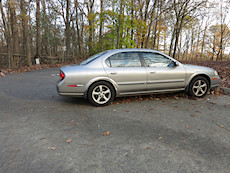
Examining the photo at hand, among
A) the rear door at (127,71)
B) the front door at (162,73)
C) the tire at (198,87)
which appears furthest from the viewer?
the tire at (198,87)

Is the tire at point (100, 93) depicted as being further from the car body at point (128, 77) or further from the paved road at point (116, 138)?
the paved road at point (116, 138)

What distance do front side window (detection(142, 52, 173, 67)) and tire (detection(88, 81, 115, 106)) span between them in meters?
1.42

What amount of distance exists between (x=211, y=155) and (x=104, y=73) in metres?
2.99

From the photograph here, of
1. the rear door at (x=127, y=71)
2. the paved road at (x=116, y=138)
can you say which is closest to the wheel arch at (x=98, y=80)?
the rear door at (x=127, y=71)

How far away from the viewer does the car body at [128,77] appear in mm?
4215

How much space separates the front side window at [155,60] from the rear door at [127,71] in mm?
251

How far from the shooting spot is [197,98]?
5.12 m

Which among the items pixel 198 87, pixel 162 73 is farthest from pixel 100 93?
pixel 198 87

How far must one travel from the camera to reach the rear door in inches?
173

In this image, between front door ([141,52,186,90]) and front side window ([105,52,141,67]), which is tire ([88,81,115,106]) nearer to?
front side window ([105,52,141,67])

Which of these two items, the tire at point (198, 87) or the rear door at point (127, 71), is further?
the tire at point (198, 87)

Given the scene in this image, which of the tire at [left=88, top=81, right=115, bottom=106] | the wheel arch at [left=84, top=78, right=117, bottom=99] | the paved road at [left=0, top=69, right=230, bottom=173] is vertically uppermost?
the wheel arch at [left=84, top=78, right=117, bottom=99]

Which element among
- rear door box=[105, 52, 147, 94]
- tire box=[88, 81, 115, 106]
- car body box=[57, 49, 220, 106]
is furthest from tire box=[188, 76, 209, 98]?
tire box=[88, 81, 115, 106]

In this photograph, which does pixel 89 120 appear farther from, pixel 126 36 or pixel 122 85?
pixel 126 36
